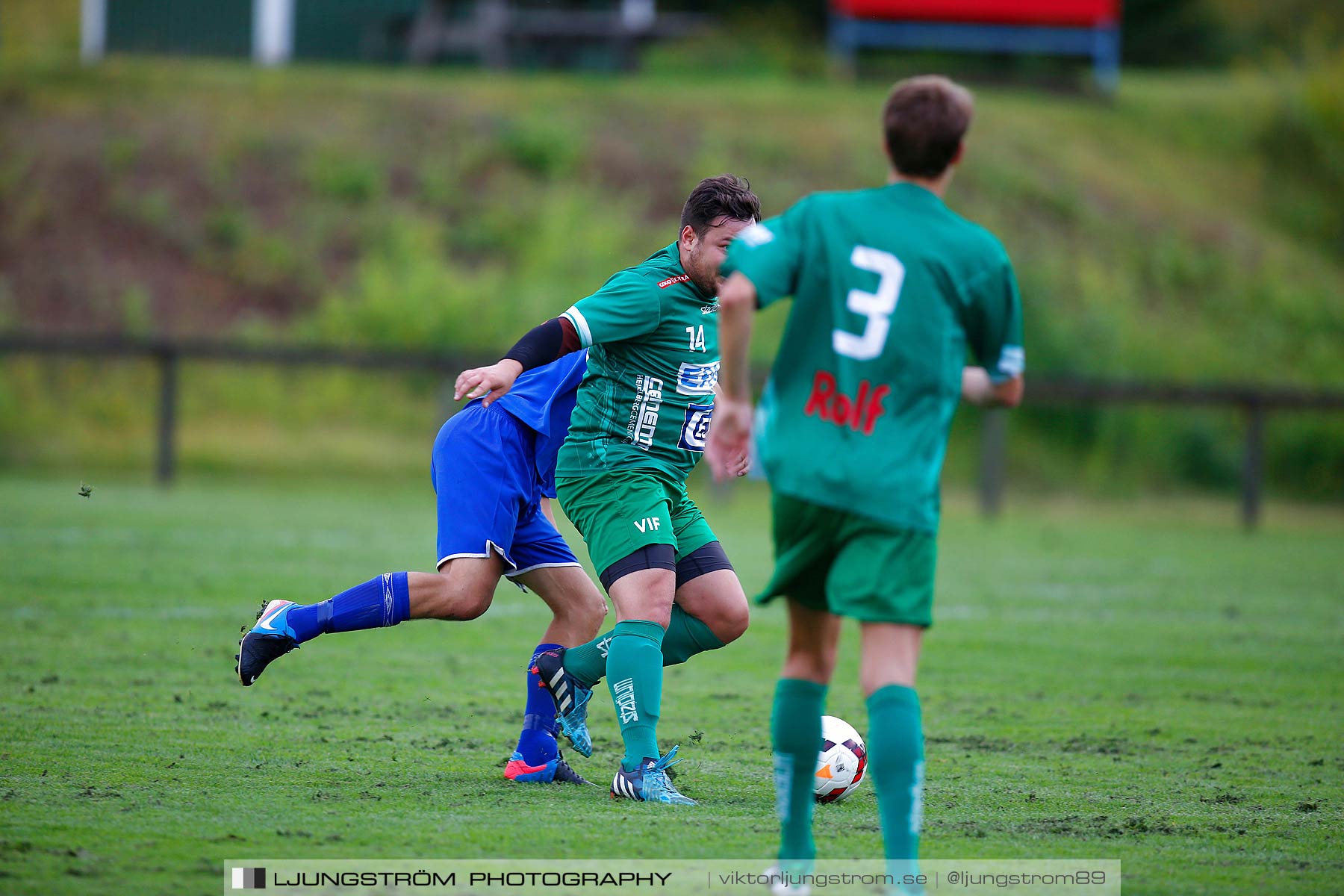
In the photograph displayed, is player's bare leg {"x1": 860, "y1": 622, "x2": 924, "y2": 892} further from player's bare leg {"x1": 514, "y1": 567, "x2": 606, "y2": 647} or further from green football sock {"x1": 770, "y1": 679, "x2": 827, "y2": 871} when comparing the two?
player's bare leg {"x1": 514, "y1": 567, "x2": 606, "y2": 647}

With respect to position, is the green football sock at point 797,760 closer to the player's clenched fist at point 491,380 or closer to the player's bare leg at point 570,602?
the player's clenched fist at point 491,380

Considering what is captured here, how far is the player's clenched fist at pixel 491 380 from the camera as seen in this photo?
402cm

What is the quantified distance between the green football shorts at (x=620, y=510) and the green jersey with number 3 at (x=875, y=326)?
1.22m

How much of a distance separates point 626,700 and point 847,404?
1.53 m

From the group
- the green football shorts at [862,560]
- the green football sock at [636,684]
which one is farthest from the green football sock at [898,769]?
the green football sock at [636,684]

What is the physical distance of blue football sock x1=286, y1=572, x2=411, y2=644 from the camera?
458 cm

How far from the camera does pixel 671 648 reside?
481 cm

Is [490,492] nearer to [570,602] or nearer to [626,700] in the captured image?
[570,602]

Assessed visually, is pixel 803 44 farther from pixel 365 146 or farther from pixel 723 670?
pixel 723 670

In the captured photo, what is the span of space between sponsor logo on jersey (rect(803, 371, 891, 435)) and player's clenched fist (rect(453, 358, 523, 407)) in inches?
40.9

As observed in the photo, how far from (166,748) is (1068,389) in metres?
14.1

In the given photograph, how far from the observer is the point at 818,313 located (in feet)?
11.0

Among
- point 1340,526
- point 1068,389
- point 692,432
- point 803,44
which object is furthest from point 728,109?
point 692,432

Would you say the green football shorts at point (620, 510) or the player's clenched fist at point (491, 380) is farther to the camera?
the green football shorts at point (620, 510)
